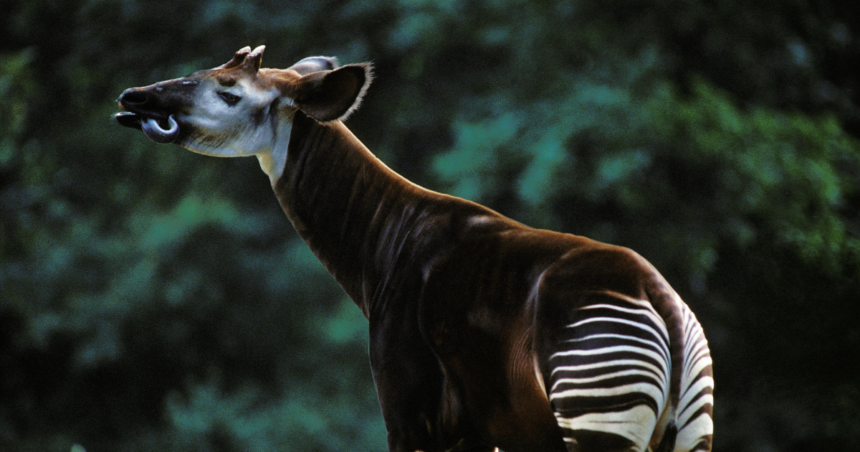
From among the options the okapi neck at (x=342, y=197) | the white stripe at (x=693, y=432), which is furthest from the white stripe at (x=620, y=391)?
the okapi neck at (x=342, y=197)

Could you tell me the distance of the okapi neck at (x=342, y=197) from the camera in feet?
8.82

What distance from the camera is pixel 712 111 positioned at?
6820 mm

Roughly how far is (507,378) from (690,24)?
18.7 feet

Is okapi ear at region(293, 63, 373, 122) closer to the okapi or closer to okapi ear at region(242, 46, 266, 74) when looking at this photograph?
the okapi

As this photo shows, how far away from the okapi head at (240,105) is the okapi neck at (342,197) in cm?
8

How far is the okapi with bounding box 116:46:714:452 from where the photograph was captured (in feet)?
6.40

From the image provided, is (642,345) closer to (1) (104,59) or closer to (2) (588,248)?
(2) (588,248)

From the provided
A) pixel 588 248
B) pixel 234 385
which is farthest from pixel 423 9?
pixel 588 248

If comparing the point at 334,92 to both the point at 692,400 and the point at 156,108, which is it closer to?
the point at 156,108

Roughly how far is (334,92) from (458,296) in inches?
27.6

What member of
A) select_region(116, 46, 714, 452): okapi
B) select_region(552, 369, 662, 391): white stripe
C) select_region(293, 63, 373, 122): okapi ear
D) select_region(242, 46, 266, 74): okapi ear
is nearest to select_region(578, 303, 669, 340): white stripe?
select_region(116, 46, 714, 452): okapi

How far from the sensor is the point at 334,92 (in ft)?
8.25

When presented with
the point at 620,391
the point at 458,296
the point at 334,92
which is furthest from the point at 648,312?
the point at 334,92

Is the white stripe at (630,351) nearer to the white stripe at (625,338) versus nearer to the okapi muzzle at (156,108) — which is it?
the white stripe at (625,338)
